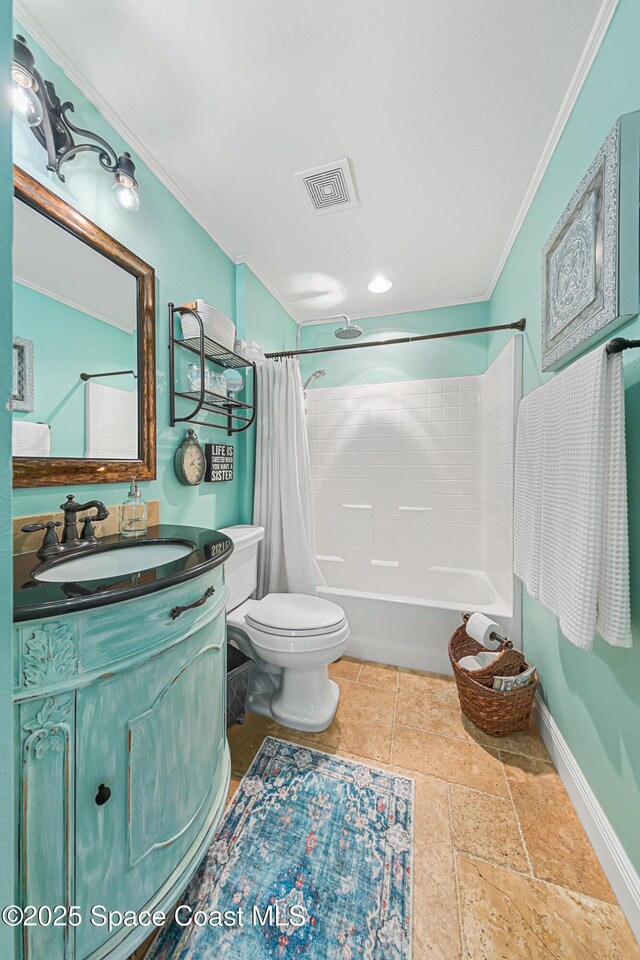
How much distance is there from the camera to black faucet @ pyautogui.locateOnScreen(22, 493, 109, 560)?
0.94 m

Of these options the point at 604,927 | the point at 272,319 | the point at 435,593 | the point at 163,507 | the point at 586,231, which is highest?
the point at 272,319

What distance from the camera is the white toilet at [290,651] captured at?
144 centimetres

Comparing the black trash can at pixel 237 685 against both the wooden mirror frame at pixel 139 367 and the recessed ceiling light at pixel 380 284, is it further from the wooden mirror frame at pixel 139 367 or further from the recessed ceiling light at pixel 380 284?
the recessed ceiling light at pixel 380 284

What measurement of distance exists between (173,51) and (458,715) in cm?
273

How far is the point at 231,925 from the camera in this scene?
2.85 ft

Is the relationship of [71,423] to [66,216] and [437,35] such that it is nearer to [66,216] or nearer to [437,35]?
[66,216]

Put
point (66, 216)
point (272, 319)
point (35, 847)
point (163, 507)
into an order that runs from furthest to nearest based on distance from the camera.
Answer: point (272, 319) < point (163, 507) < point (66, 216) < point (35, 847)

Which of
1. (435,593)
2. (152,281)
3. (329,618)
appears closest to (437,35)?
(152,281)

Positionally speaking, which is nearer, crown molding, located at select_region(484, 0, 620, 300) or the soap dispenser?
crown molding, located at select_region(484, 0, 620, 300)

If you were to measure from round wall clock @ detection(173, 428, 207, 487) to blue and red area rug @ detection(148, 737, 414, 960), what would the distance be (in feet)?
3.99

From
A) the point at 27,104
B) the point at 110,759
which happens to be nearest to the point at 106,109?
the point at 27,104

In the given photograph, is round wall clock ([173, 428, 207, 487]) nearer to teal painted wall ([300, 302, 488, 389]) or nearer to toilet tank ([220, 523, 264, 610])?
toilet tank ([220, 523, 264, 610])

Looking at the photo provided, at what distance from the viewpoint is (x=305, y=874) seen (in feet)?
3.17

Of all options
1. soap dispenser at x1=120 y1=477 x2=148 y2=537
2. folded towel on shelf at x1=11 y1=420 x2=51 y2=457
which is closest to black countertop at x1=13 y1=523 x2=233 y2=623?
soap dispenser at x1=120 y1=477 x2=148 y2=537
